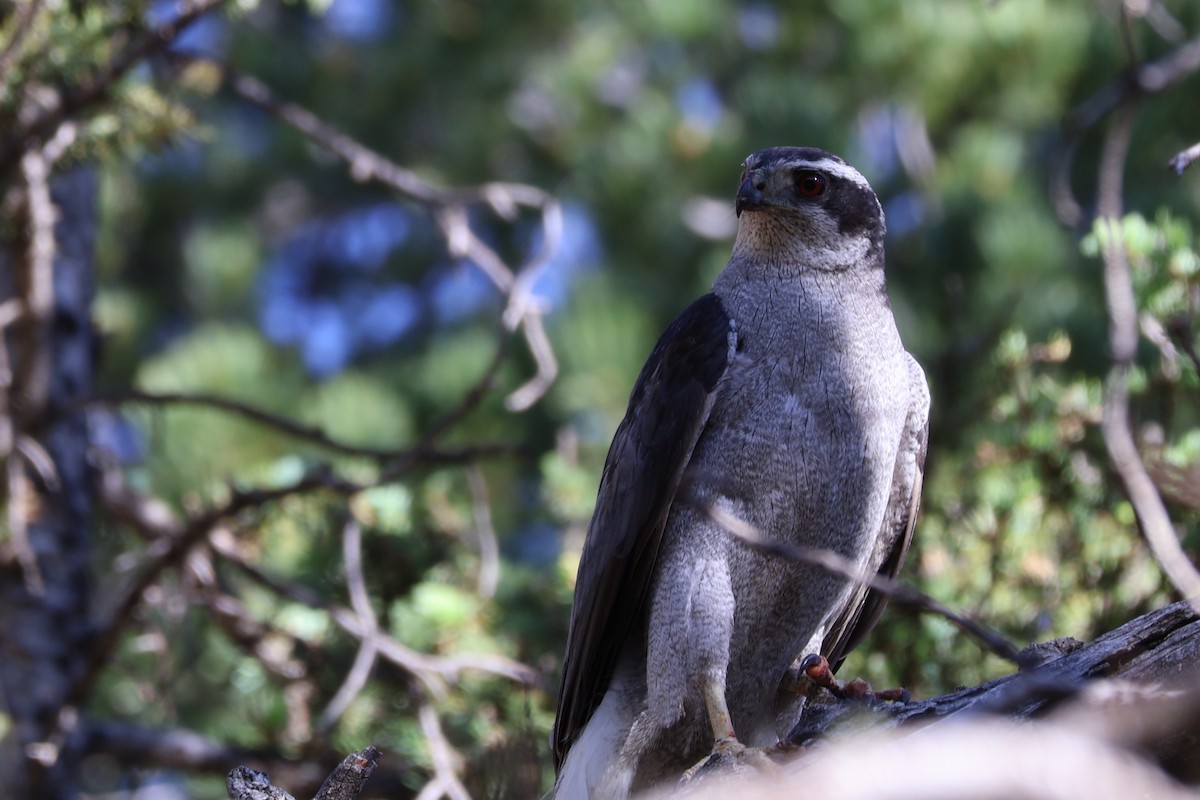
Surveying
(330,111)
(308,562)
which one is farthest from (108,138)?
(330,111)

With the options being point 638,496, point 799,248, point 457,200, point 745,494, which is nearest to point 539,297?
point 457,200

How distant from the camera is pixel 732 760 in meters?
3.06

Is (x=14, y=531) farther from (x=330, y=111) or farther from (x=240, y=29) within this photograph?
(x=240, y=29)

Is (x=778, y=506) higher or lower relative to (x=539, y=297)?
lower

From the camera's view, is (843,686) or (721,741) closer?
(721,741)

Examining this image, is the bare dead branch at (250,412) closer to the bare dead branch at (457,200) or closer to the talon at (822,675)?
the bare dead branch at (457,200)

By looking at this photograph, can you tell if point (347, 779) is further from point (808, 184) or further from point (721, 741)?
point (808, 184)

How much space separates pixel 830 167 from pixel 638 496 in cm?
119

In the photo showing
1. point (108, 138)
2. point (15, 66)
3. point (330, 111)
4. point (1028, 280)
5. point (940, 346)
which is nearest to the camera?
point (15, 66)

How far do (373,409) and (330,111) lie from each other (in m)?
5.50

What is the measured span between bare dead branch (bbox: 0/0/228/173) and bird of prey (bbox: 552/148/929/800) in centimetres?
188

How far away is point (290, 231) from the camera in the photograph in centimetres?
1445

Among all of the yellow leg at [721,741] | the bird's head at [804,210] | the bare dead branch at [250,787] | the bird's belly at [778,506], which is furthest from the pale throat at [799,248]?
the bare dead branch at [250,787]

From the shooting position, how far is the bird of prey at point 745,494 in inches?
135
